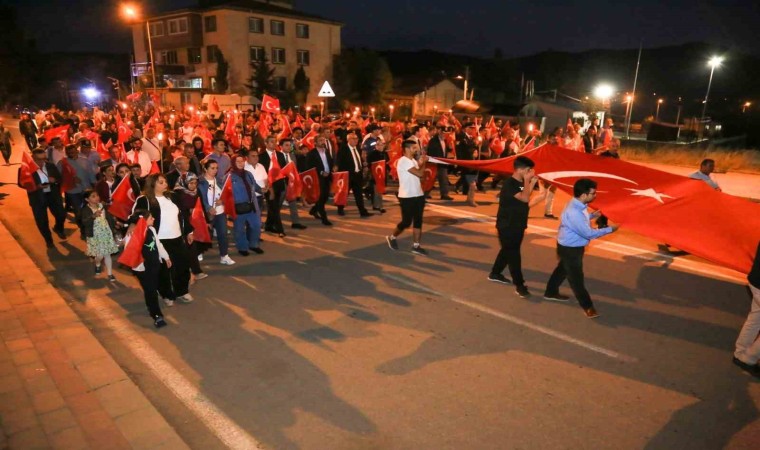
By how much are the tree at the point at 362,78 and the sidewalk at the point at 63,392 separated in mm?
45672

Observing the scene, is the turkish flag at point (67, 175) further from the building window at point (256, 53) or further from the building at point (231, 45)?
the building window at point (256, 53)

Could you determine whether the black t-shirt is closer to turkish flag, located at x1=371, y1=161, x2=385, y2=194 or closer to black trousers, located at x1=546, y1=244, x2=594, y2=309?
black trousers, located at x1=546, y1=244, x2=594, y2=309

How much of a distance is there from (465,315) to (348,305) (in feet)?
4.87

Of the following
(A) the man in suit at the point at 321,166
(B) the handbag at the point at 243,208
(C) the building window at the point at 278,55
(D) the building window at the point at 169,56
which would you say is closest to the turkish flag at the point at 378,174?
(A) the man in suit at the point at 321,166

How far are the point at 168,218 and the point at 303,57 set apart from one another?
4743 cm

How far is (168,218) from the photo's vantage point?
5906 millimetres

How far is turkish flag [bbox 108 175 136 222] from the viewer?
25.4ft

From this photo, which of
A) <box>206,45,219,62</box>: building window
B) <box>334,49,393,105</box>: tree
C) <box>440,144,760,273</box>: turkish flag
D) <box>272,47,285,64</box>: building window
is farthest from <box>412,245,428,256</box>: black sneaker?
<box>272,47,285,64</box>: building window

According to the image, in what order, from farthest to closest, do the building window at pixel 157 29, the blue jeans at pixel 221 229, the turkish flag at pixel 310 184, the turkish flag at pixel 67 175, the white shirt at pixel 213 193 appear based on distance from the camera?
the building window at pixel 157 29 → the turkish flag at pixel 310 184 → the turkish flag at pixel 67 175 → the blue jeans at pixel 221 229 → the white shirt at pixel 213 193

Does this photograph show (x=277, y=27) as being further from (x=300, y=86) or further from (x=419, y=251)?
(x=419, y=251)

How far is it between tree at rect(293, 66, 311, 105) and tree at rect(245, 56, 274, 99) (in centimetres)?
224

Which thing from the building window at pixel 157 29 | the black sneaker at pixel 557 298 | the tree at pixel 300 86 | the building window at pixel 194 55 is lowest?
the black sneaker at pixel 557 298

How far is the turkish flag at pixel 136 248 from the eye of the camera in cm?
561

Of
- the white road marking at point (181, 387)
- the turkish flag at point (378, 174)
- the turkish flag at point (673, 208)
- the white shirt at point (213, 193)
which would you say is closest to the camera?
the white road marking at point (181, 387)
